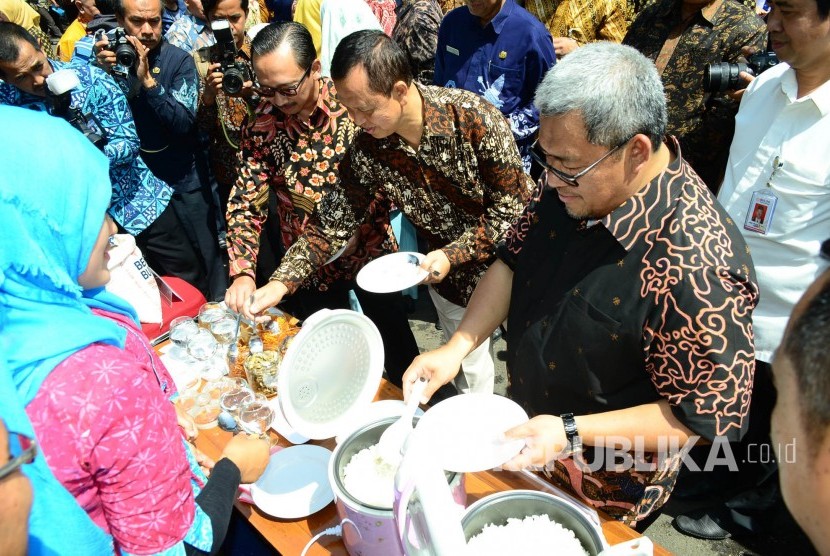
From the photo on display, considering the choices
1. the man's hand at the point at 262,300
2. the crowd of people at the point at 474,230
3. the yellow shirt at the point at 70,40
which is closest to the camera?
the crowd of people at the point at 474,230

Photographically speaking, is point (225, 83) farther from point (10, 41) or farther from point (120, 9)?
point (10, 41)

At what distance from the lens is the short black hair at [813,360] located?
0.55 m

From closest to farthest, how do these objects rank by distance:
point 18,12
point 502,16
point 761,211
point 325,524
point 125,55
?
point 325,524, point 761,211, point 125,55, point 502,16, point 18,12

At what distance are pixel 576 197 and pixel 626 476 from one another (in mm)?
726

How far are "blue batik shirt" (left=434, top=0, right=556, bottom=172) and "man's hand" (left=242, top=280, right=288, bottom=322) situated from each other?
161cm

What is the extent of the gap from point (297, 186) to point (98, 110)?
49.4 inches

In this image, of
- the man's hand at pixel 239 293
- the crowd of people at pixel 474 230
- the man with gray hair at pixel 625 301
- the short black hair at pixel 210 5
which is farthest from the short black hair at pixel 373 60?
the short black hair at pixel 210 5

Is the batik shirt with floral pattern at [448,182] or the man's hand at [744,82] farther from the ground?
the man's hand at [744,82]

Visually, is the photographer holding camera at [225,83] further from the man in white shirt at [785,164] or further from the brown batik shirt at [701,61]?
the man in white shirt at [785,164]

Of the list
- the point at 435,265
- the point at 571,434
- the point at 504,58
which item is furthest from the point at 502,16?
the point at 571,434

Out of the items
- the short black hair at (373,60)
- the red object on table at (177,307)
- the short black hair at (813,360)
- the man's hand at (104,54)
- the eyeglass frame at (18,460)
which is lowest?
the red object on table at (177,307)

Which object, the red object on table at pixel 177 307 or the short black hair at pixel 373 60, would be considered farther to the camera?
the red object on table at pixel 177 307

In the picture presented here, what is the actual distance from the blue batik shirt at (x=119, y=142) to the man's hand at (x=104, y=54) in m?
0.17

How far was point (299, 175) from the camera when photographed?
2.29 m
